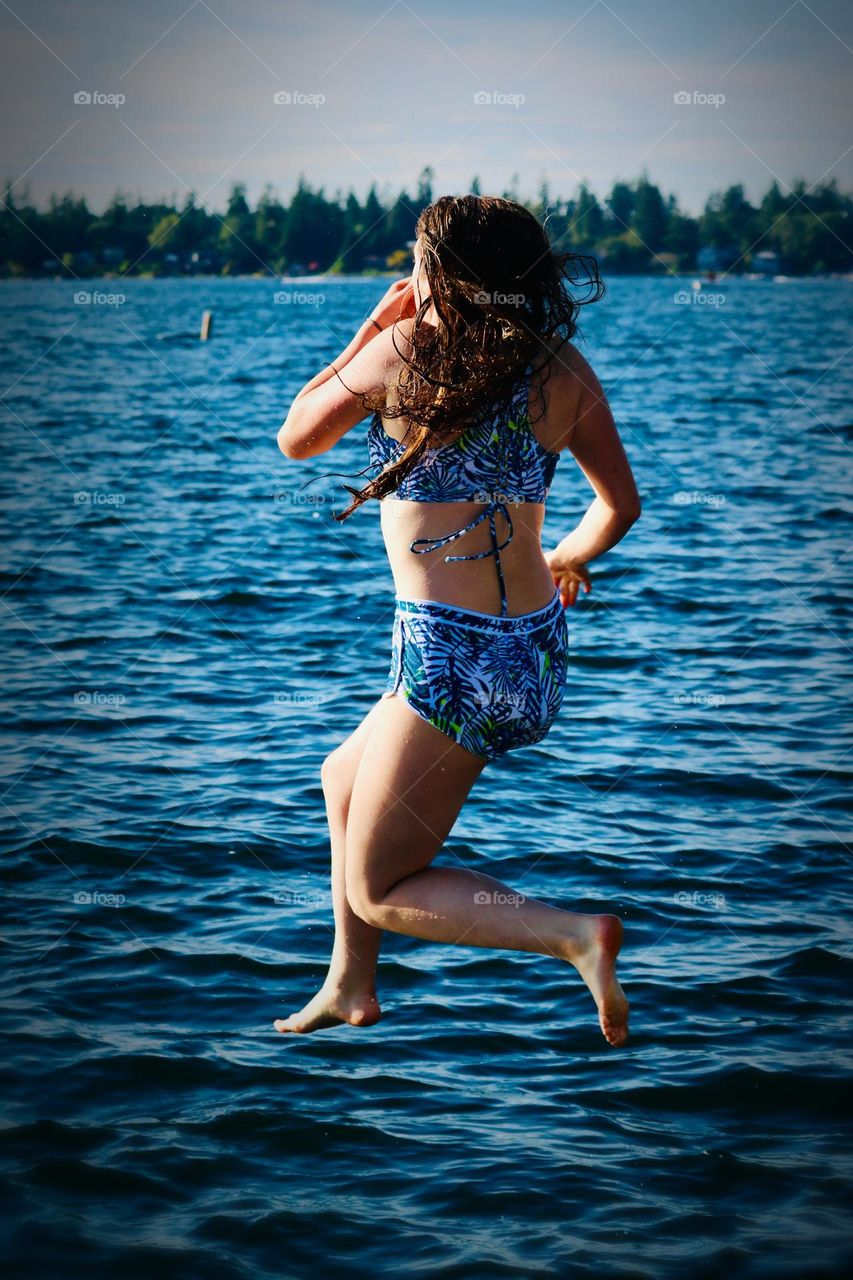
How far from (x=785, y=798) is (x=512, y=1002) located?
2.64 metres

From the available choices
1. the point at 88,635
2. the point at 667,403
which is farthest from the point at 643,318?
the point at 88,635

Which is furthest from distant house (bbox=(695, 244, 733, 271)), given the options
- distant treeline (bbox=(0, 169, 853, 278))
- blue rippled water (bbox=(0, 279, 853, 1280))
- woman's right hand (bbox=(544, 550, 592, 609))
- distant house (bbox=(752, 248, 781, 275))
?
woman's right hand (bbox=(544, 550, 592, 609))

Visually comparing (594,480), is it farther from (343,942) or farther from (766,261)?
(766,261)

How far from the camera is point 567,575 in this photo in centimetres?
367

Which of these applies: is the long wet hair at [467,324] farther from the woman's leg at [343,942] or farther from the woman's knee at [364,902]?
the woman's knee at [364,902]

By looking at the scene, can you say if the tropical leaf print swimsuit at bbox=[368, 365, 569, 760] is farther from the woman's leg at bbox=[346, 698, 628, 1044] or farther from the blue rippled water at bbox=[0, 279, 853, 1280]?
the blue rippled water at bbox=[0, 279, 853, 1280]

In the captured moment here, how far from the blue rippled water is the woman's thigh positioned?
1428mm

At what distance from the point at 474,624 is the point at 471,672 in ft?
0.35

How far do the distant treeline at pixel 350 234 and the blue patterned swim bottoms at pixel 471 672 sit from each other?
13.6 m

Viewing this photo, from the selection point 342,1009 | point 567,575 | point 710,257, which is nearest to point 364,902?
point 342,1009

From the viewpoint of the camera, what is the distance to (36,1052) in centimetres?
499

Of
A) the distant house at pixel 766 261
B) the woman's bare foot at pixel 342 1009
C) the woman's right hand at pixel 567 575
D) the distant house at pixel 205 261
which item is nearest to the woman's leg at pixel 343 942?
the woman's bare foot at pixel 342 1009

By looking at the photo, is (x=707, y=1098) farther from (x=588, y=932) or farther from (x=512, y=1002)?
(x=588, y=932)

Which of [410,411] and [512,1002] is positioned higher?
[410,411]
